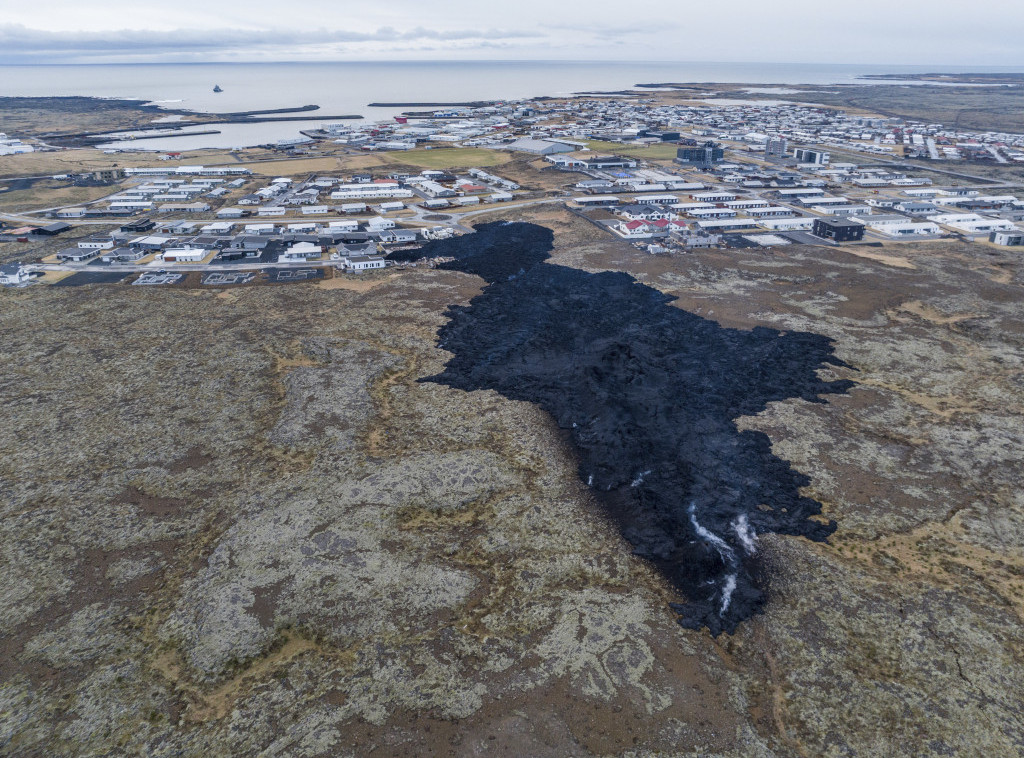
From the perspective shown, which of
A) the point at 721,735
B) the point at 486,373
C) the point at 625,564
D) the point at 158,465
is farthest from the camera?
the point at 486,373

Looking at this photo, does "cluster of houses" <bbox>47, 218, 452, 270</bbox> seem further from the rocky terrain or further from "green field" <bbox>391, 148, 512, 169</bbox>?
"green field" <bbox>391, 148, 512, 169</bbox>

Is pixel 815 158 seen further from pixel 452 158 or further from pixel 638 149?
pixel 452 158

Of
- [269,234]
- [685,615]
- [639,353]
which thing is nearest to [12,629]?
[685,615]

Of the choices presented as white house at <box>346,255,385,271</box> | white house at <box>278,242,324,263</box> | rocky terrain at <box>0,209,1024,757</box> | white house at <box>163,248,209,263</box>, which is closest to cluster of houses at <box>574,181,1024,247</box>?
white house at <box>346,255,385,271</box>

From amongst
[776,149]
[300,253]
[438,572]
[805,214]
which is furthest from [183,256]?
[776,149]

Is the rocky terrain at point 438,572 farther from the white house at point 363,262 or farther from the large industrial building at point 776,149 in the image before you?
the large industrial building at point 776,149

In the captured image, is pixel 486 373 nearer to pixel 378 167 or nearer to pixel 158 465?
pixel 158 465
